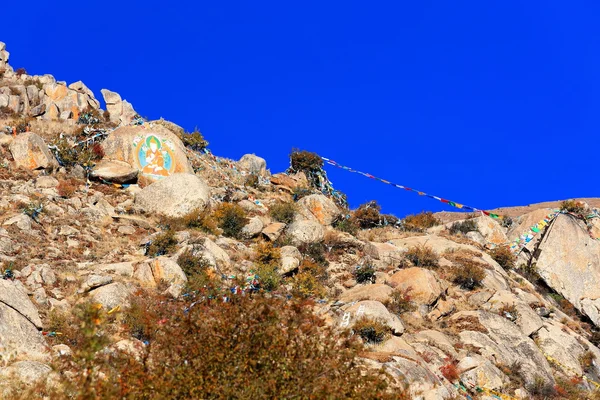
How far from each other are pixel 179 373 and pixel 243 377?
1.05 m

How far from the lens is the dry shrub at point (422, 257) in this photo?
93.8 feet

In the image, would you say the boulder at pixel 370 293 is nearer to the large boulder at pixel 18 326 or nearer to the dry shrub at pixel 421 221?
the large boulder at pixel 18 326

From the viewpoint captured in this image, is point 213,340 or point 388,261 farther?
point 388,261

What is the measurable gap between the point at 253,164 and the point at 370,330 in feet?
90.4

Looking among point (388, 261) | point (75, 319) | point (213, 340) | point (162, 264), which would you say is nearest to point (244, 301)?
point (213, 340)

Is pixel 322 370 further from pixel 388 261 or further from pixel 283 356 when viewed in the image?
pixel 388 261

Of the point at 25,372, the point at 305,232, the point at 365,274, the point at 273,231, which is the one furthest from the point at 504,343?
the point at 25,372

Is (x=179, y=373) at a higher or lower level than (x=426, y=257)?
lower

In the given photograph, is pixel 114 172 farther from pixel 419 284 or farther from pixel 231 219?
pixel 419 284

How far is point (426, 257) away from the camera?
28625 millimetres

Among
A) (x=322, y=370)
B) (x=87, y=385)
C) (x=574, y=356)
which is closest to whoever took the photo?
(x=87, y=385)

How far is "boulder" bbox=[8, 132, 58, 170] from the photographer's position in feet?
96.5

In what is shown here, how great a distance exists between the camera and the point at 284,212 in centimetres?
3175

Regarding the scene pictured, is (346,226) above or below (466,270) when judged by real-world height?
above
